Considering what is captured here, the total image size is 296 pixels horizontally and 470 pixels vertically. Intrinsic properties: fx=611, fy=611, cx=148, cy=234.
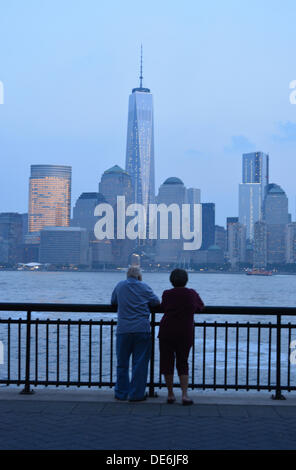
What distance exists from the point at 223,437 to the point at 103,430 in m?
1.30

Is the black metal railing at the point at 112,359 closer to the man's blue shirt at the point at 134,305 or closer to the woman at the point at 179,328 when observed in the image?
the man's blue shirt at the point at 134,305

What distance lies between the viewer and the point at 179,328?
8211 mm

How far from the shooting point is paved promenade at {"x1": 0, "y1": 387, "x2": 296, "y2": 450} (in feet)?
20.1

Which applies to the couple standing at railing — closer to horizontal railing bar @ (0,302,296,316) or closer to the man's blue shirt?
the man's blue shirt

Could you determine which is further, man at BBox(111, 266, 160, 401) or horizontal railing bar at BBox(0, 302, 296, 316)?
horizontal railing bar at BBox(0, 302, 296, 316)

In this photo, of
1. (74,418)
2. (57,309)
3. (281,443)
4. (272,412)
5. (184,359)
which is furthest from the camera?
(57,309)

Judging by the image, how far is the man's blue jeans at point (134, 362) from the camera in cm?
838

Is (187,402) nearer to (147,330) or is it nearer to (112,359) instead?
(147,330)

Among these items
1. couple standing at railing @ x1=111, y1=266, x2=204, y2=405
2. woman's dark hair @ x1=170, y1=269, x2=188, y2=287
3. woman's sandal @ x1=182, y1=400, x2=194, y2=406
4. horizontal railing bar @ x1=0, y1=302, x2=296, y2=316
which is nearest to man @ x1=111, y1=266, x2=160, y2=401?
couple standing at railing @ x1=111, y1=266, x2=204, y2=405

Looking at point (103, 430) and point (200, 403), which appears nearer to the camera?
point (103, 430)

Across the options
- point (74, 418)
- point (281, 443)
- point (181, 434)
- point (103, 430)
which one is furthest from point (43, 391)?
point (281, 443)

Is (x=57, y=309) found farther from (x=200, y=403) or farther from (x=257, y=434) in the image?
(x=257, y=434)

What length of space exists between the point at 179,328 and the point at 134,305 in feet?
2.34

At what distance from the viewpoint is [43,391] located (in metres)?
9.05
